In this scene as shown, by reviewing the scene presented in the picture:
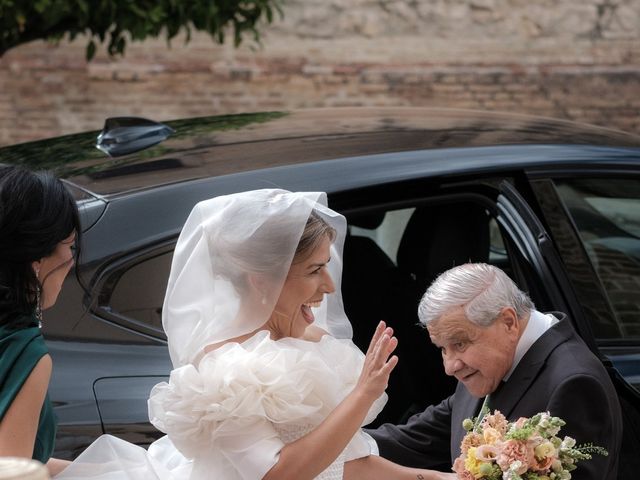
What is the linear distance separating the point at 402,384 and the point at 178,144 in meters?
1.06

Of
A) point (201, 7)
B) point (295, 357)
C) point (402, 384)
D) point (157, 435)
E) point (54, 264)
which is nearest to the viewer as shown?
point (54, 264)

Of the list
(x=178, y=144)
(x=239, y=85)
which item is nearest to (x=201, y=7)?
(x=178, y=144)

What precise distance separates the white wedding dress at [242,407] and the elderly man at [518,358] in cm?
31

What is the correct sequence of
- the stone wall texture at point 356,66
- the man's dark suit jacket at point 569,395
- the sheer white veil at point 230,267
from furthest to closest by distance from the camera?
the stone wall texture at point 356,66 → the man's dark suit jacket at point 569,395 → the sheer white veil at point 230,267

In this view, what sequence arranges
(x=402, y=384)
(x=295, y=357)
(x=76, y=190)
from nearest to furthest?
(x=295, y=357)
(x=76, y=190)
(x=402, y=384)

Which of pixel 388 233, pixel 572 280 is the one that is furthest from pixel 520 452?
pixel 388 233

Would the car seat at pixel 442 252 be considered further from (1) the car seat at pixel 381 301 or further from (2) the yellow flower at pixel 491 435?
(2) the yellow flower at pixel 491 435

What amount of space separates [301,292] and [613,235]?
5.74 ft

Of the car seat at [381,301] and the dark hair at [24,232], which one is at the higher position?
the dark hair at [24,232]

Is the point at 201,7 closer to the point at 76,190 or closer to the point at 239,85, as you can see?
A: the point at 76,190


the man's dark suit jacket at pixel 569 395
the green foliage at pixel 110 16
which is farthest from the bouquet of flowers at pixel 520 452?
the green foliage at pixel 110 16

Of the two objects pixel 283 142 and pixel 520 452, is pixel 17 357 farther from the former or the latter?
pixel 283 142

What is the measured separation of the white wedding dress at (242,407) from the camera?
2473mm

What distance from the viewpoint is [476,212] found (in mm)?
3746
